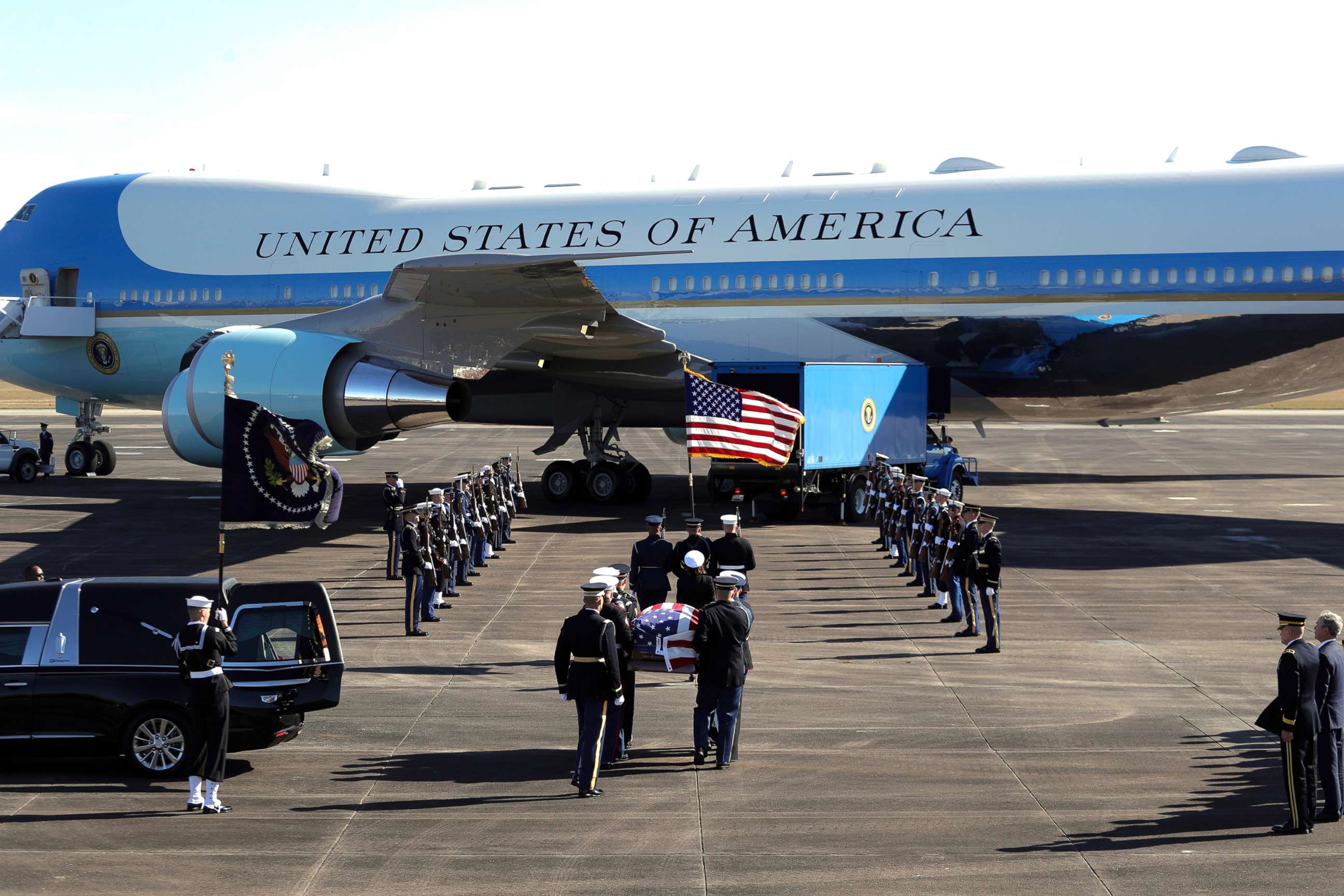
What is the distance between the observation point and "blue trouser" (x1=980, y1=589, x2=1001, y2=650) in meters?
15.4

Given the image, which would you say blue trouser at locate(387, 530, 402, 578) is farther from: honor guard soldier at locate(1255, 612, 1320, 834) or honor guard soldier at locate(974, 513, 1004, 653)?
honor guard soldier at locate(1255, 612, 1320, 834)

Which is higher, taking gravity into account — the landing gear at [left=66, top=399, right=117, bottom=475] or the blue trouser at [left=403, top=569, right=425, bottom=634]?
the landing gear at [left=66, top=399, right=117, bottom=475]

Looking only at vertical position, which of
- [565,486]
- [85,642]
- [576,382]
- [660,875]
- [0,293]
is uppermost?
[0,293]

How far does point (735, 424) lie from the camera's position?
18922mm

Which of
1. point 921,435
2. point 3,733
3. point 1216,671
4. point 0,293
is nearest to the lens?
point 3,733

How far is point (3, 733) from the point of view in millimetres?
10641

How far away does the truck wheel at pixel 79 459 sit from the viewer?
3559cm

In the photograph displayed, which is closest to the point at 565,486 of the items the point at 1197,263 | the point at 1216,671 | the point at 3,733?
the point at 1197,263

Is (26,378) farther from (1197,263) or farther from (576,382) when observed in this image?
(1197,263)

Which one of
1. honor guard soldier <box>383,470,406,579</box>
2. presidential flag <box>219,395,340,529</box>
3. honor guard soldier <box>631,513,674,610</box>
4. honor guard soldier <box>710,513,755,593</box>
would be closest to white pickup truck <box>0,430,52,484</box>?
honor guard soldier <box>383,470,406,579</box>

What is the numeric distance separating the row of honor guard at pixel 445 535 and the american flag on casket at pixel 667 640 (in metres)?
5.51

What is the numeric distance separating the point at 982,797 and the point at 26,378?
94.5ft

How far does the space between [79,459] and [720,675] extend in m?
29.4

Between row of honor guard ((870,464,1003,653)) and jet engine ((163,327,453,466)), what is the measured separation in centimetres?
762
